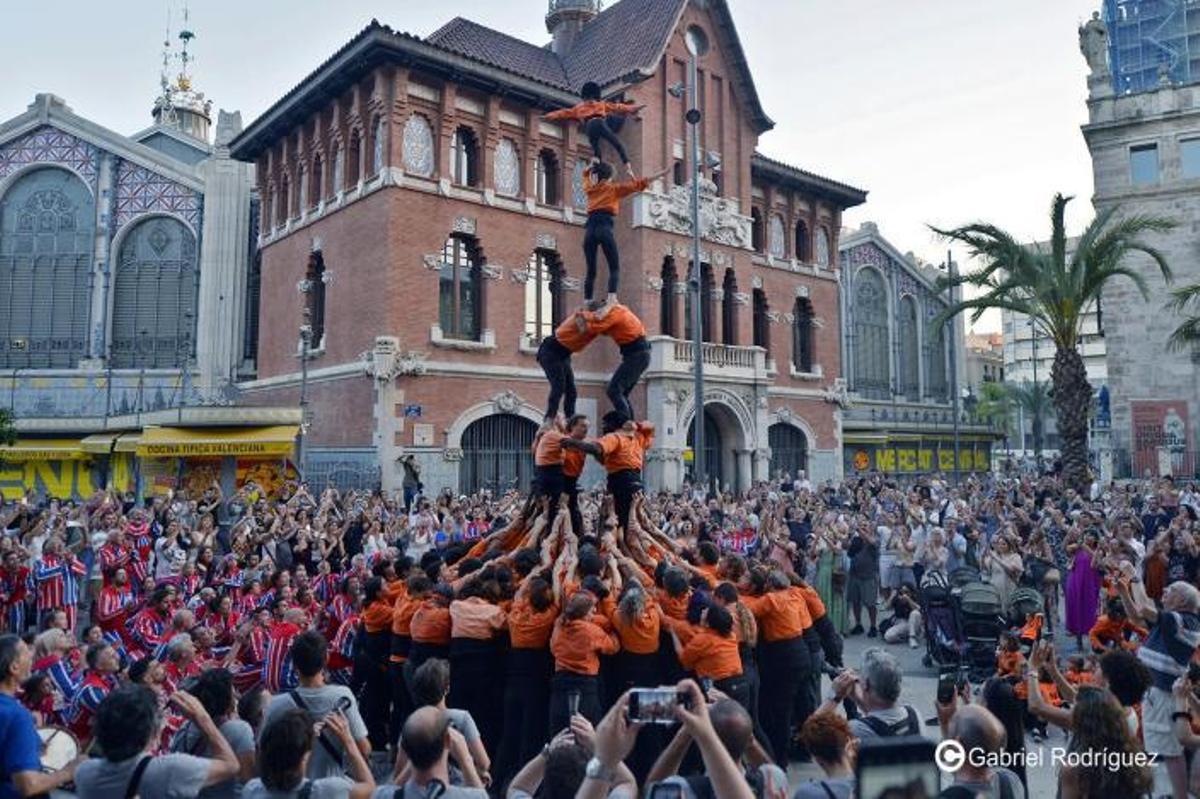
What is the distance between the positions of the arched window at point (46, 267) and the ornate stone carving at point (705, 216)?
21.2 m

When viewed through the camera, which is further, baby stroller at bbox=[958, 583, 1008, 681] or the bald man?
baby stroller at bbox=[958, 583, 1008, 681]

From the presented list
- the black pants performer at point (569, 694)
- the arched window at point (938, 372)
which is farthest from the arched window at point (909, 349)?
the black pants performer at point (569, 694)

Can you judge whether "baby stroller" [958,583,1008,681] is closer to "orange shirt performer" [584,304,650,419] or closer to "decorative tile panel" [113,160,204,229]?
"orange shirt performer" [584,304,650,419]

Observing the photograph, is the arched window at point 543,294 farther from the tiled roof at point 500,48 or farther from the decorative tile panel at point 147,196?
the decorative tile panel at point 147,196

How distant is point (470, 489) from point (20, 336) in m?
19.7

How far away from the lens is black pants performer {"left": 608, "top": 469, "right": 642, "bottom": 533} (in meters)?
9.65

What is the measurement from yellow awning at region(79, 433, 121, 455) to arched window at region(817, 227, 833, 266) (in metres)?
27.2

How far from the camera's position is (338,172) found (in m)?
25.4

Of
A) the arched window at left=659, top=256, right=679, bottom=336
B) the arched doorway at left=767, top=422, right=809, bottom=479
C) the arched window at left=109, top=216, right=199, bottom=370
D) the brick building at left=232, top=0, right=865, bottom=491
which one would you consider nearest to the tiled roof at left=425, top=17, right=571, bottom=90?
the brick building at left=232, top=0, right=865, bottom=491

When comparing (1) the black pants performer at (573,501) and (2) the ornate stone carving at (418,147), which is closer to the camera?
(1) the black pants performer at (573,501)

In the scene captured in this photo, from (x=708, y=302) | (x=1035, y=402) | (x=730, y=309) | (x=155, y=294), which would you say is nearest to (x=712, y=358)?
(x=708, y=302)

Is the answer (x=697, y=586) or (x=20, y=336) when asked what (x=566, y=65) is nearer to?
(x=20, y=336)

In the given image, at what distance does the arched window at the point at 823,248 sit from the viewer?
3522 centimetres

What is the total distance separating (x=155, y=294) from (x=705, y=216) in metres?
20.8
